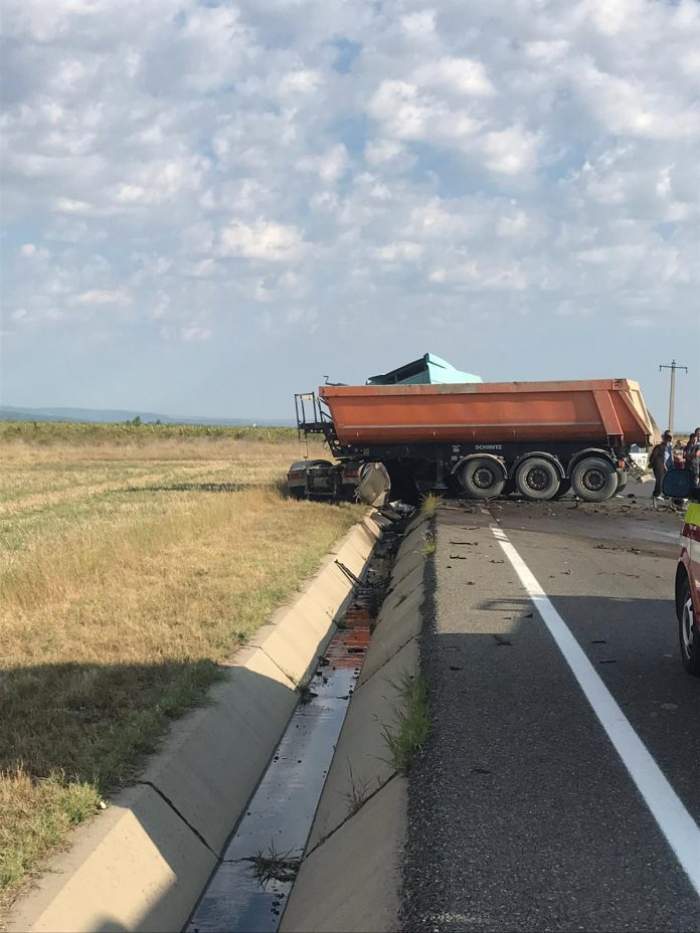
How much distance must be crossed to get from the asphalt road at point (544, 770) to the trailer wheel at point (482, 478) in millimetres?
11833

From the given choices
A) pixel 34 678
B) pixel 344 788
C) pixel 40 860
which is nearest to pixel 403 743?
pixel 344 788

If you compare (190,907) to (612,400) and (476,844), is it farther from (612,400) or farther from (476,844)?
(612,400)

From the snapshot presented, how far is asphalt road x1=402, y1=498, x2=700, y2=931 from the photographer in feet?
13.3

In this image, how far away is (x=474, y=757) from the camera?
5.77 meters

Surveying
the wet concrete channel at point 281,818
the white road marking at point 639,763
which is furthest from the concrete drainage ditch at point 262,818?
the white road marking at point 639,763

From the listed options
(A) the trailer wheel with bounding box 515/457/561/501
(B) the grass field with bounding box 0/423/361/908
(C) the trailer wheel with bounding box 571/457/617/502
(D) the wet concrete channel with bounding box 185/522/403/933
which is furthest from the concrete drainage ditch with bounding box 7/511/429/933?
(C) the trailer wheel with bounding box 571/457/617/502

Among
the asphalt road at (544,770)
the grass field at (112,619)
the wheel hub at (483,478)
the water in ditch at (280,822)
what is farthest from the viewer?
the wheel hub at (483,478)

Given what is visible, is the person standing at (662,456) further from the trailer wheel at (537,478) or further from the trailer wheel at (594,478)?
the trailer wheel at (537,478)

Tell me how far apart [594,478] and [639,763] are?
18.3m

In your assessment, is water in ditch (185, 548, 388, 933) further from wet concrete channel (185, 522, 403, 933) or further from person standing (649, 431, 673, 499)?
person standing (649, 431, 673, 499)

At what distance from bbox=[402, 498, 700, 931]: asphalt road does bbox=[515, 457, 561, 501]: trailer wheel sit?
463 inches

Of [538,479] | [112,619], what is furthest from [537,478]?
[112,619]

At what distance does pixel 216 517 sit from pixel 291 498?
17.9 ft

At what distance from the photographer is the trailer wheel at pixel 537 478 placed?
2342 cm
